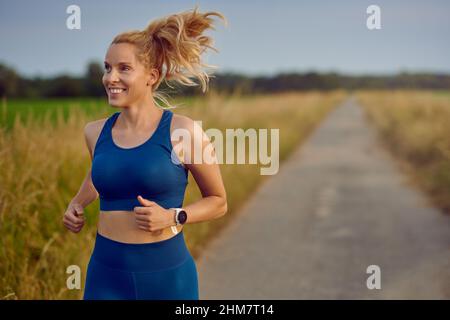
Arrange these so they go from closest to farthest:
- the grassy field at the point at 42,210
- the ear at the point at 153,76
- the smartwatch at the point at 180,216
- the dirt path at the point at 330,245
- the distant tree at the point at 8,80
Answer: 1. the smartwatch at the point at 180,216
2. the ear at the point at 153,76
3. the grassy field at the point at 42,210
4. the dirt path at the point at 330,245
5. the distant tree at the point at 8,80

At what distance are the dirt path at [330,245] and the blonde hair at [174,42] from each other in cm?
244

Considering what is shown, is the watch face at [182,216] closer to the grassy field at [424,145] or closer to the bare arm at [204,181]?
the bare arm at [204,181]

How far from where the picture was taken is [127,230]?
1989 mm

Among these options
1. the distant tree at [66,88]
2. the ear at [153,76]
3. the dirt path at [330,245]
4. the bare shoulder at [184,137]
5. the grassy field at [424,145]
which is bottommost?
the dirt path at [330,245]

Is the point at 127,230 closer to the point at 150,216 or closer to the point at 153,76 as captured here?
the point at 150,216

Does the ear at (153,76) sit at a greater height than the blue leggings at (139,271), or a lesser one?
greater

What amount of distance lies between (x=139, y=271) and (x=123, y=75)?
68 cm

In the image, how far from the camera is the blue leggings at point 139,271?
78.5 inches

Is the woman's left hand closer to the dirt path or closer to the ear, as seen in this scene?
the ear

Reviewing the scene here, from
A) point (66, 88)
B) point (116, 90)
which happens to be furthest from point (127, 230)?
point (66, 88)

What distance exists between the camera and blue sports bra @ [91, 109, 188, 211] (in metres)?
1.88

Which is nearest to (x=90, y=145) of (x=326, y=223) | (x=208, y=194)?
(x=208, y=194)

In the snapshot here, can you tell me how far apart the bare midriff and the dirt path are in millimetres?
2320

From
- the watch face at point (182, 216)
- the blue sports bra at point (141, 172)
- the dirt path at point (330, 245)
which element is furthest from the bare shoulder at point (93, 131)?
the dirt path at point (330, 245)
